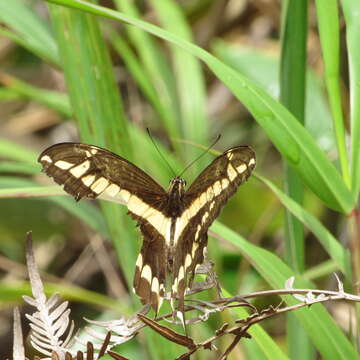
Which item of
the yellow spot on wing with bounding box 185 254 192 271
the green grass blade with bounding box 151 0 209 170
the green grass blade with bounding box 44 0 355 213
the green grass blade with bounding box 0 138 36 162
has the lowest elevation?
the yellow spot on wing with bounding box 185 254 192 271

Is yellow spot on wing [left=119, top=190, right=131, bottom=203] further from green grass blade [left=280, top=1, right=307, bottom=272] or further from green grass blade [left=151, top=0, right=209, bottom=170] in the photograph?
green grass blade [left=151, top=0, right=209, bottom=170]

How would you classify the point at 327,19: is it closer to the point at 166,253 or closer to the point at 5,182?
A: the point at 166,253

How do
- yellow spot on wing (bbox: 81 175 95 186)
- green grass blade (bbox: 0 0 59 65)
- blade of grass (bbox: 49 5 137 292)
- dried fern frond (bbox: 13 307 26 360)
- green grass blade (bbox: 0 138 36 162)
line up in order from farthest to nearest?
green grass blade (bbox: 0 138 36 162), green grass blade (bbox: 0 0 59 65), blade of grass (bbox: 49 5 137 292), yellow spot on wing (bbox: 81 175 95 186), dried fern frond (bbox: 13 307 26 360)

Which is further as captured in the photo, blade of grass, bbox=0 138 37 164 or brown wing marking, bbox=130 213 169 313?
blade of grass, bbox=0 138 37 164

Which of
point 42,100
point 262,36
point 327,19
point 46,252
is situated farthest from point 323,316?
point 262,36

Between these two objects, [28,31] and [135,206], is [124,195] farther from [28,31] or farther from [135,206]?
[28,31]

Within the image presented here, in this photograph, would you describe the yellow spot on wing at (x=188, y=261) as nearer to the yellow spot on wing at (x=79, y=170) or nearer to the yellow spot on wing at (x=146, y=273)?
the yellow spot on wing at (x=146, y=273)

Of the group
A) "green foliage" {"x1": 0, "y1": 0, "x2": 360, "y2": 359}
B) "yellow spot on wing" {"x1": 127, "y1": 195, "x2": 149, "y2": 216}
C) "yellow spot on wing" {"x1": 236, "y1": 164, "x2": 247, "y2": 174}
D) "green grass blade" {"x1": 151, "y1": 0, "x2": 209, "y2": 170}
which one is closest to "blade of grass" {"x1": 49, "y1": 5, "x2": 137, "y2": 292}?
"green foliage" {"x1": 0, "y1": 0, "x2": 360, "y2": 359}
